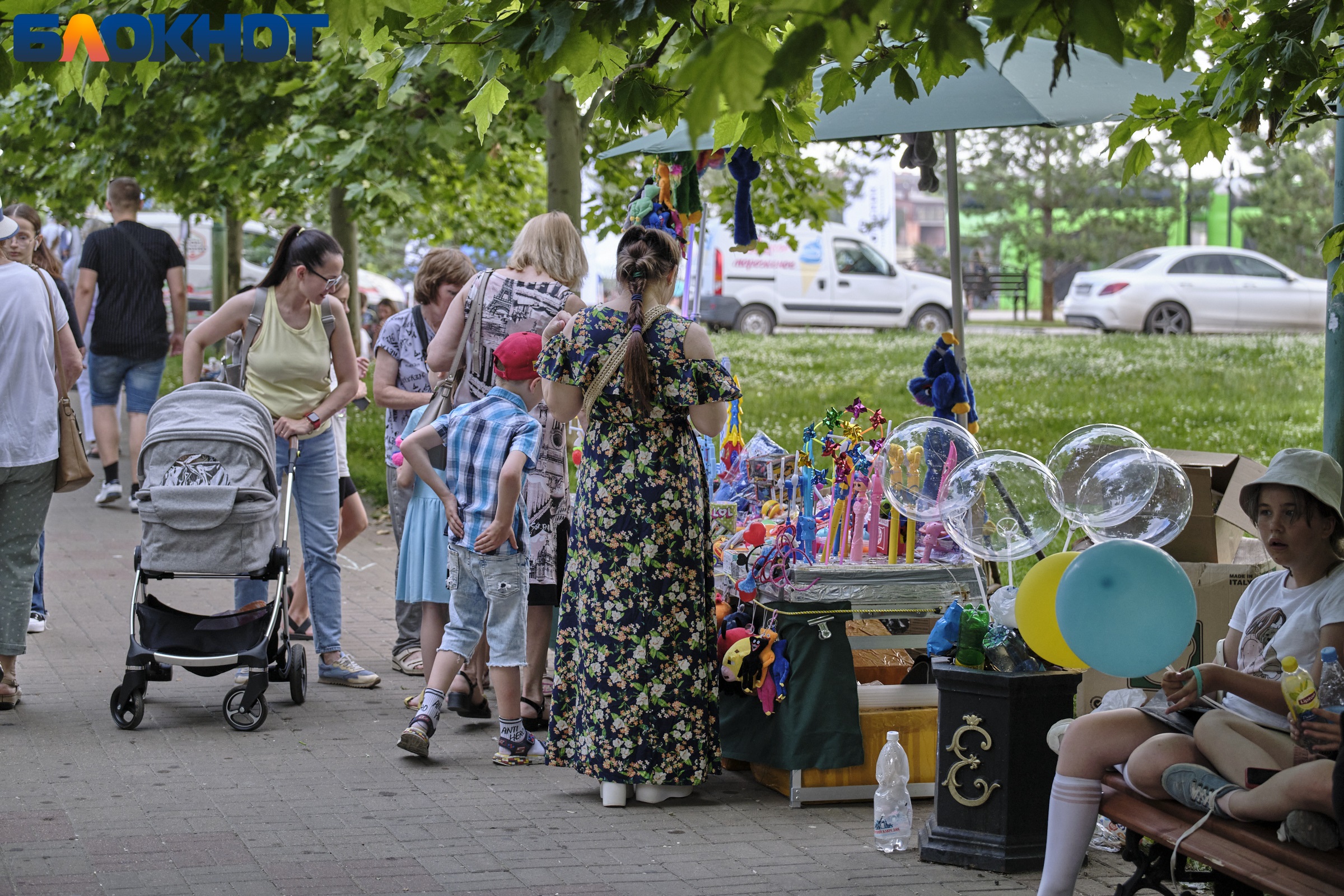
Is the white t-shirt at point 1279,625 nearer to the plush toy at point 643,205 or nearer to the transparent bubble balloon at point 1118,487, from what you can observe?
the transparent bubble balloon at point 1118,487

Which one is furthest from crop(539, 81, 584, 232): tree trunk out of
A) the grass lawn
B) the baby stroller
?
the baby stroller

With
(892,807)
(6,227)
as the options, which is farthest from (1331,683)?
(6,227)

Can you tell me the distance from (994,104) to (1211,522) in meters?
2.07

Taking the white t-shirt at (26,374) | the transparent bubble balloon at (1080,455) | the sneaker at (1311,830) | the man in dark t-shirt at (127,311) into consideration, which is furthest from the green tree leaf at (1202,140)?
the man in dark t-shirt at (127,311)

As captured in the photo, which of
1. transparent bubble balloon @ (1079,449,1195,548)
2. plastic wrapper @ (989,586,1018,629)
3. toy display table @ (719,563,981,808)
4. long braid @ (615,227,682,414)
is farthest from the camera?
toy display table @ (719,563,981,808)

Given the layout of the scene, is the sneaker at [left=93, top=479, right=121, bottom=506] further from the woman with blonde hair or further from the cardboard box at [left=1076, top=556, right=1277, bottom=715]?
the cardboard box at [left=1076, top=556, right=1277, bottom=715]

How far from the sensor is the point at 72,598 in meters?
8.50

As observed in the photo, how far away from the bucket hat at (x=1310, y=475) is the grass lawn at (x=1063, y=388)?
7.23 meters

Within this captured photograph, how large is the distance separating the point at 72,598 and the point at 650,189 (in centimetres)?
447

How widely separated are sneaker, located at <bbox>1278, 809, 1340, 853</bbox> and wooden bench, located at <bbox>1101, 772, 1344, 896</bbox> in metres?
Result: 0.02

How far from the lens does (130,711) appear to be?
234 inches

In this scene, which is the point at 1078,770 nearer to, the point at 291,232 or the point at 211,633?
the point at 211,633

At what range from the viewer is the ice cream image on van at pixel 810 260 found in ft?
93.4

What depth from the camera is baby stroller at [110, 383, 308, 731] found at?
5922mm
